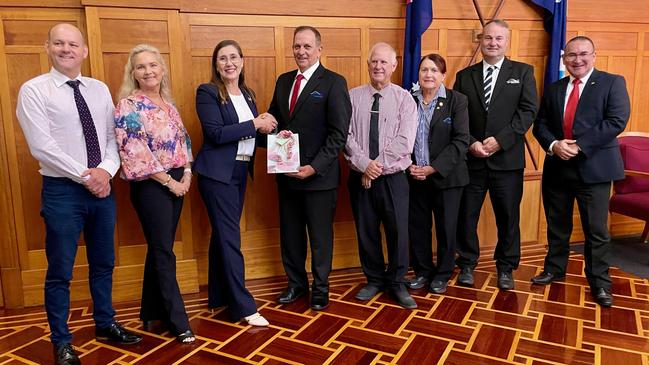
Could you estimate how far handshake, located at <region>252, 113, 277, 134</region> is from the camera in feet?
9.56

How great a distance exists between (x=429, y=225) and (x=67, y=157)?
2249 mm

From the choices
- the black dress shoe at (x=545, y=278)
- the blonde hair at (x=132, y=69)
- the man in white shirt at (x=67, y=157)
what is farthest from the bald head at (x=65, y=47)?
the black dress shoe at (x=545, y=278)

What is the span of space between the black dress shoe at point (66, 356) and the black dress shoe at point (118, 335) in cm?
24

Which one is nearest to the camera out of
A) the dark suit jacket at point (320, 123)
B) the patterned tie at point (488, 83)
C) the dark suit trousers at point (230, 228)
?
the dark suit trousers at point (230, 228)

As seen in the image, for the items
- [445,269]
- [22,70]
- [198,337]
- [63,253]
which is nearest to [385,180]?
A: [445,269]

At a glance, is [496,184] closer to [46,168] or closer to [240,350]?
→ [240,350]

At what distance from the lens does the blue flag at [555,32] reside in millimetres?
3986

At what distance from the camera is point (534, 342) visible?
272 centimetres

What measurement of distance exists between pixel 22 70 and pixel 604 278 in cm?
381

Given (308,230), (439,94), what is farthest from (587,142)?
Result: (308,230)

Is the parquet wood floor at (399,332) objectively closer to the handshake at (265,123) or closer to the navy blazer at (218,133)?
the navy blazer at (218,133)

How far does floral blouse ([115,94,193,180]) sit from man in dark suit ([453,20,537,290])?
191cm

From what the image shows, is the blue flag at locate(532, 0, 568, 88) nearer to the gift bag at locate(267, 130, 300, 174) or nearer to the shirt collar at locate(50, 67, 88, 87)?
the gift bag at locate(267, 130, 300, 174)

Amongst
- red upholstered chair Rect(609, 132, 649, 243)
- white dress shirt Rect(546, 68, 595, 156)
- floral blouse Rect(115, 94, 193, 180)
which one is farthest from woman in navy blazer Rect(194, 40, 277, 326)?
red upholstered chair Rect(609, 132, 649, 243)
